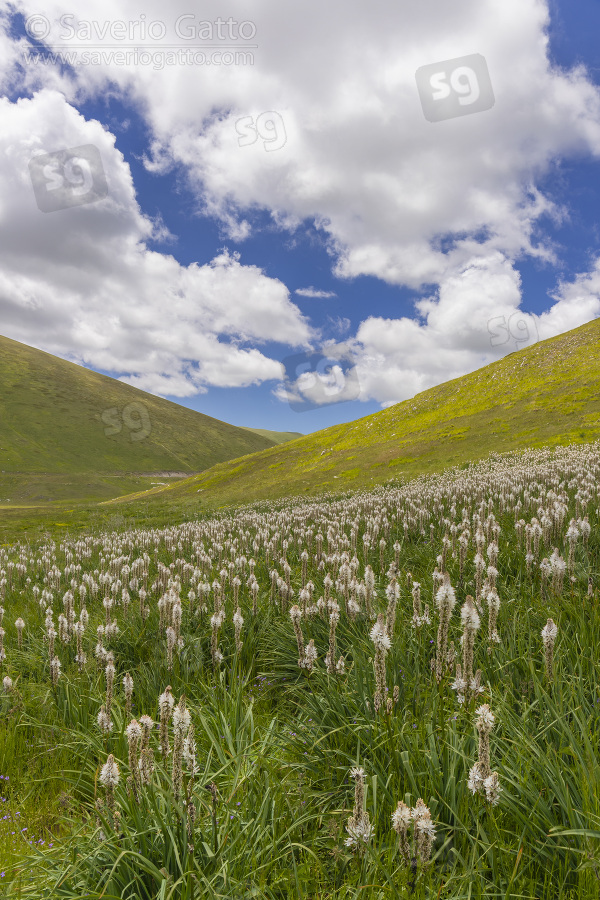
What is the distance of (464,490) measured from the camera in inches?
667

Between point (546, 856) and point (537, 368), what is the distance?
93.8 m

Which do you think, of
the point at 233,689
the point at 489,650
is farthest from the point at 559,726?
the point at 233,689

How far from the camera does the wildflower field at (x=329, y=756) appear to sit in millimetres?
2664

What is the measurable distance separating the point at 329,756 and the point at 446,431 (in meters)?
65.5

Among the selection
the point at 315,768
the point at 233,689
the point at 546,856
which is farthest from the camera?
the point at 233,689

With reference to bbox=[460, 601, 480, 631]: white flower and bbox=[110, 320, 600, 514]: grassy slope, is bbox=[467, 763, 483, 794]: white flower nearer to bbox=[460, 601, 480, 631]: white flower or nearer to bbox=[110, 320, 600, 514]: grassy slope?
bbox=[460, 601, 480, 631]: white flower

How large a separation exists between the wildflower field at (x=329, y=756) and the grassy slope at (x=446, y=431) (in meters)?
38.7

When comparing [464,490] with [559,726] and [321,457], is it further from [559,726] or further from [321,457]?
[321,457]

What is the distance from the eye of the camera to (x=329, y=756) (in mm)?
3875

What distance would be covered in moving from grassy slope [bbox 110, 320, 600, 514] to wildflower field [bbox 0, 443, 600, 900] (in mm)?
38699

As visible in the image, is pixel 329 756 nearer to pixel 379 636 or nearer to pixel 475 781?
pixel 379 636

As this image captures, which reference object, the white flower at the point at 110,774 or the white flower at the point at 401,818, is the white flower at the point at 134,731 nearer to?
the white flower at the point at 110,774

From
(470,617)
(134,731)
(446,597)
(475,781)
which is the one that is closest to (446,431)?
(446,597)

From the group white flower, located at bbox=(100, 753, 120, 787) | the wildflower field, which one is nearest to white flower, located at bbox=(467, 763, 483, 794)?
the wildflower field
